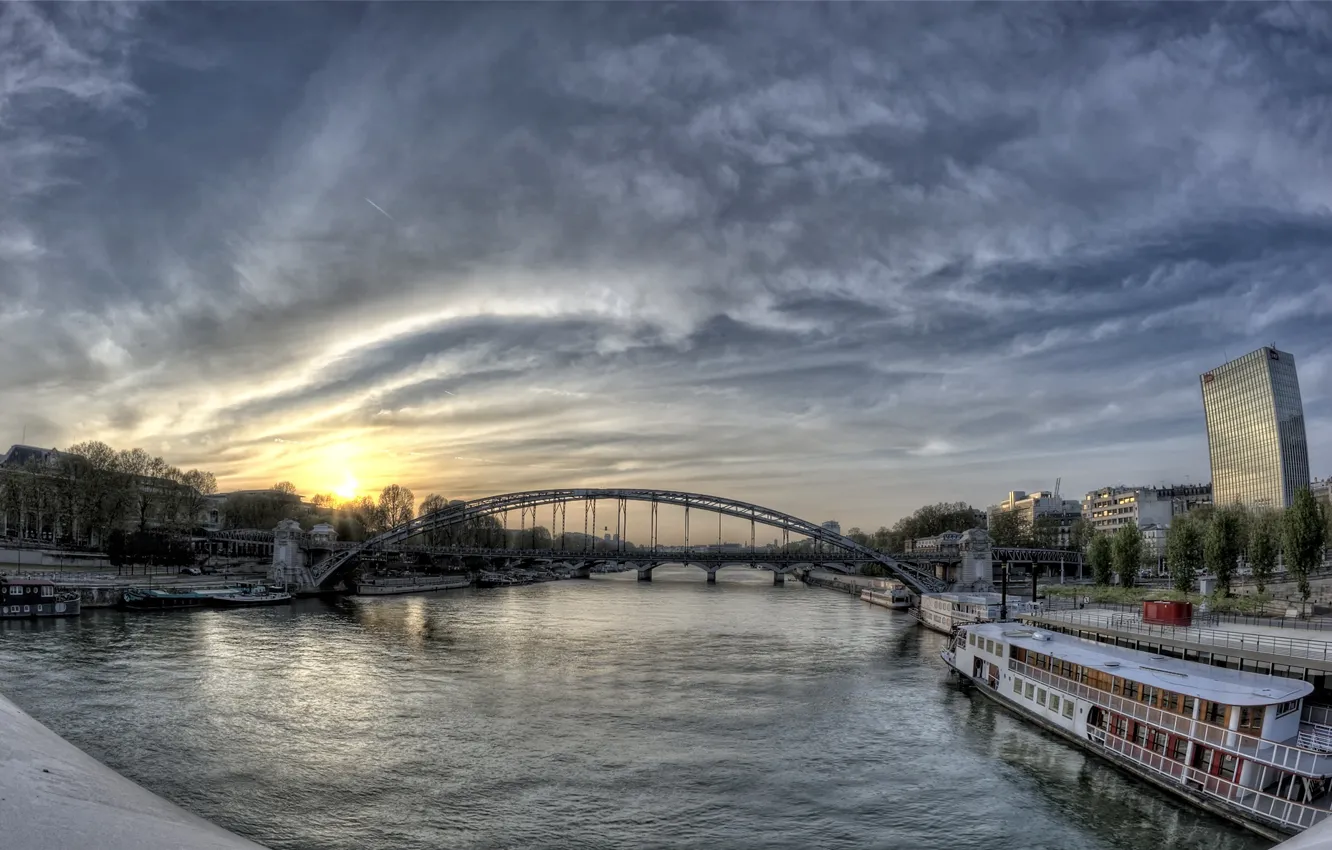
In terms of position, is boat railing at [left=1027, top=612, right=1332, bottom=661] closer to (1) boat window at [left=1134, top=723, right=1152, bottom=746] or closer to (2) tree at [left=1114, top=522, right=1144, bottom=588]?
(1) boat window at [left=1134, top=723, right=1152, bottom=746]

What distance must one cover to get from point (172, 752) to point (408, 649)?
1838 cm

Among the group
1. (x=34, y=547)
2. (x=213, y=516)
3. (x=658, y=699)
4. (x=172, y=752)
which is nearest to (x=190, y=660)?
(x=172, y=752)

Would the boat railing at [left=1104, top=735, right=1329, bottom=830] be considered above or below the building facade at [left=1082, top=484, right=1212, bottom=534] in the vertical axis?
below

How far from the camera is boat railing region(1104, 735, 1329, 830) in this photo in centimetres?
1455

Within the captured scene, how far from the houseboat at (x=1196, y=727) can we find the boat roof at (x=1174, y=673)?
3cm

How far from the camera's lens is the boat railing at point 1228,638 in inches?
872

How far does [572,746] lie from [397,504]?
104714mm

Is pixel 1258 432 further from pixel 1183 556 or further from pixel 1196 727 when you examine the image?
pixel 1196 727

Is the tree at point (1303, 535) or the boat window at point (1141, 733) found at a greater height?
the tree at point (1303, 535)

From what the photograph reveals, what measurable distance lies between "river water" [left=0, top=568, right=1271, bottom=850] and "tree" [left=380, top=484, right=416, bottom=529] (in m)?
77.2

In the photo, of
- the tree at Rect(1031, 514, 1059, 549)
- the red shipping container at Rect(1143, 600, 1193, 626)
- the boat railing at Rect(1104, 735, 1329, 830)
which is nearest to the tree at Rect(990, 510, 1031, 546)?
the tree at Rect(1031, 514, 1059, 549)

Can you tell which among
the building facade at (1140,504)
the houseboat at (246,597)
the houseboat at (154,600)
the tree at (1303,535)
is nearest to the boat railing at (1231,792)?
the tree at (1303,535)

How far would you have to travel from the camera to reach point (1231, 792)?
15.8 m

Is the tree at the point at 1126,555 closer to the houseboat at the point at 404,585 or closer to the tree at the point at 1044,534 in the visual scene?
the houseboat at the point at 404,585
